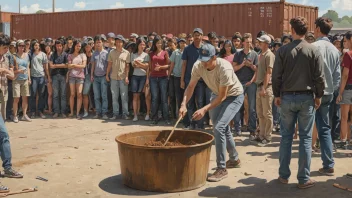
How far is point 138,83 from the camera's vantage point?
11359 mm

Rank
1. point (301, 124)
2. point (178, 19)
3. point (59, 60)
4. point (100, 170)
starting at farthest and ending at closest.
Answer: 1. point (178, 19)
2. point (59, 60)
3. point (100, 170)
4. point (301, 124)

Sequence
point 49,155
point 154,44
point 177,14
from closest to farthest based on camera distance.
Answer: point 49,155, point 154,44, point 177,14

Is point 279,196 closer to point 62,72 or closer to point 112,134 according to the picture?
point 112,134

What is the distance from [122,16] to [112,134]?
1125cm

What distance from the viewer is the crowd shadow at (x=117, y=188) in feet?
18.3

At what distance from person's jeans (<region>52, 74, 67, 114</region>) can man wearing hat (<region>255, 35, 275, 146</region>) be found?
228 inches

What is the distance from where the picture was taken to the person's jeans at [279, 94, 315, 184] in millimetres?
5527

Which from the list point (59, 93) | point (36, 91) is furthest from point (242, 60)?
point (36, 91)

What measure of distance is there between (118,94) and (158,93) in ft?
4.06

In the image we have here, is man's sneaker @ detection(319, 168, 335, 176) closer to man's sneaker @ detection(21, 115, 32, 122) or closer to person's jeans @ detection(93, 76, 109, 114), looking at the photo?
person's jeans @ detection(93, 76, 109, 114)

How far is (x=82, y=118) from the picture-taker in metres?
11.9

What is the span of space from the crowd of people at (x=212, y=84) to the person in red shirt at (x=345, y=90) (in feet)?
0.05

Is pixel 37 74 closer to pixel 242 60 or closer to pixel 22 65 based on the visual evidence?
pixel 22 65

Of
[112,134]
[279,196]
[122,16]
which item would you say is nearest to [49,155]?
[112,134]
